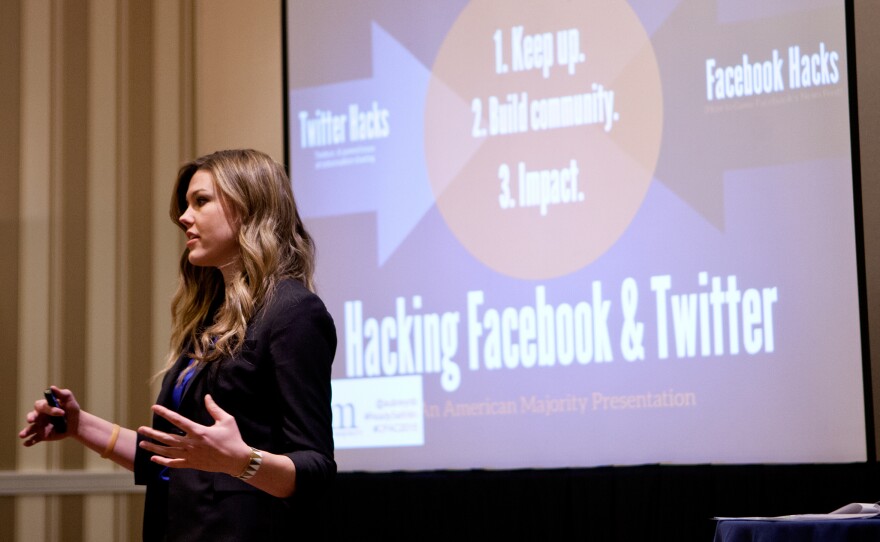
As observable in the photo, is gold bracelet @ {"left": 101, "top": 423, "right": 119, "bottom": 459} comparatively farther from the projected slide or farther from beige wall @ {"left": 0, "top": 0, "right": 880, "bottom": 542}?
beige wall @ {"left": 0, "top": 0, "right": 880, "bottom": 542}

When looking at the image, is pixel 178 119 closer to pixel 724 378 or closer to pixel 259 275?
pixel 724 378

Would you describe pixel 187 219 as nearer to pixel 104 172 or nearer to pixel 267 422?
pixel 267 422

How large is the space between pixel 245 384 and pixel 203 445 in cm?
22

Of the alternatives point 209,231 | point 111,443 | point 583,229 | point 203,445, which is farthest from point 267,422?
point 583,229

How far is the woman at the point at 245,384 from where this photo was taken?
5.56 ft

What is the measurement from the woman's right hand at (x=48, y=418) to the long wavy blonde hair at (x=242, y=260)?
0.26 metres

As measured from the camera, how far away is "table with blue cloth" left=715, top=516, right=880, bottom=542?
83.0 inches

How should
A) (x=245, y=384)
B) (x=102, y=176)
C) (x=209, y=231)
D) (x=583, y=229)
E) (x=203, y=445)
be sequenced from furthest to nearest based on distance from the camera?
1. (x=102, y=176)
2. (x=583, y=229)
3. (x=209, y=231)
4. (x=245, y=384)
5. (x=203, y=445)

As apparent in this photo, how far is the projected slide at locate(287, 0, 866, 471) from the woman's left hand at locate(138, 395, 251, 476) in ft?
8.20

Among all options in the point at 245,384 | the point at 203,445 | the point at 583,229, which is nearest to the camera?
the point at 203,445

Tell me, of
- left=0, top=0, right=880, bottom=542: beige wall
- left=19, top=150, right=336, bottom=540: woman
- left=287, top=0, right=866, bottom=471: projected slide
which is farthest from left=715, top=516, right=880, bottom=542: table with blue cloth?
left=0, top=0, right=880, bottom=542: beige wall

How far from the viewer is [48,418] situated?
2.13 m

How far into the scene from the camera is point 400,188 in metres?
4.48

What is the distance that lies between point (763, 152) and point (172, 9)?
Answer: 9.75 feet
